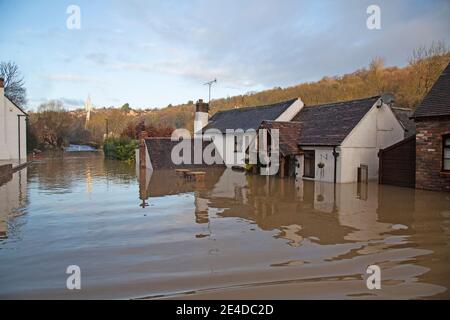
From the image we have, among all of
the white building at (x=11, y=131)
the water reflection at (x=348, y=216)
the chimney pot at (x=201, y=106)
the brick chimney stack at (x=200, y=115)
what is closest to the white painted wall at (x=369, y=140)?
the water reflection at (x=348, y=216)

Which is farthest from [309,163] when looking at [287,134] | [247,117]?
[247,117]

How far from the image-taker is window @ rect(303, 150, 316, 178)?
765 inches

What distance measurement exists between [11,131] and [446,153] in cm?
3385

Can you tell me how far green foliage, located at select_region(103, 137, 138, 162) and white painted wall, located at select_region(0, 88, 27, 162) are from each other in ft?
30.0

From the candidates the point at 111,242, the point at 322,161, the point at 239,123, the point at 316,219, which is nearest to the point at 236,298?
the point at 111,242

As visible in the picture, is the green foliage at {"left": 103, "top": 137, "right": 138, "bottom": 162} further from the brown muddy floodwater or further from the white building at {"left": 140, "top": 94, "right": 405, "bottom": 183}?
the brown muddy floodwater

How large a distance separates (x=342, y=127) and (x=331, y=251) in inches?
510

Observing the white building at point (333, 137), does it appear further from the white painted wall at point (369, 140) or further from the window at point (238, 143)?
the window at point (238, 143)

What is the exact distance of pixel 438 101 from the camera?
15.0 metres

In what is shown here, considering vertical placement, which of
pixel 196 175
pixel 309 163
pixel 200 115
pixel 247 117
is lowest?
pixel 196 175

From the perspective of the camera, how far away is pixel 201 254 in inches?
259

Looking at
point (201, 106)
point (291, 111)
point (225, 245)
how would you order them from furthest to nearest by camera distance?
point (201, 106), point (291, 111), point (225, 245)

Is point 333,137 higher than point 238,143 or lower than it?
higher

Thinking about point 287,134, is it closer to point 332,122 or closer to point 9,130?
point 332,122
